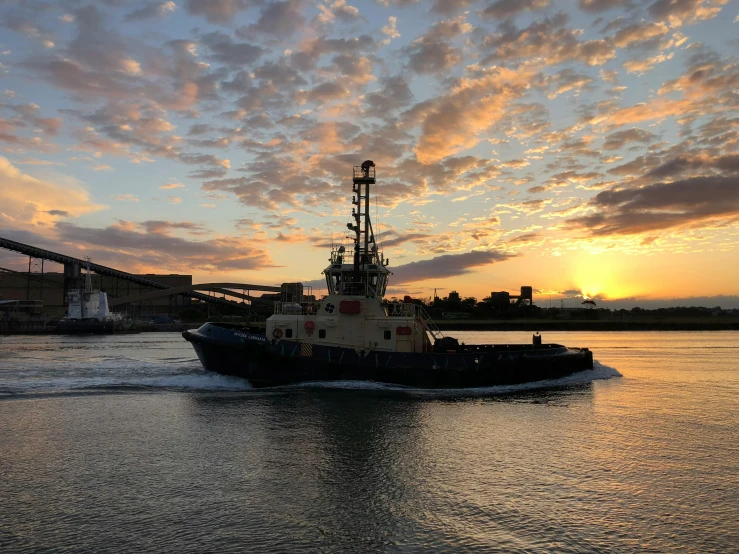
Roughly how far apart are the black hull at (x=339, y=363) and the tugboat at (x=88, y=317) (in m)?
67.9

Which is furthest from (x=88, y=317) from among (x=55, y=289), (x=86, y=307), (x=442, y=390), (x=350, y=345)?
(x=442, y=390)

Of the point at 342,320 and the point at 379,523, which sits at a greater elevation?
the point at 342,320

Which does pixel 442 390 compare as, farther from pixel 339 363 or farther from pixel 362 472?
pixel 362 472

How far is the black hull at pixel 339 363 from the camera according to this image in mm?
21625

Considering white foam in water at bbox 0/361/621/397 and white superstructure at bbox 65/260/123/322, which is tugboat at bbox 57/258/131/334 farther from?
white foam in water at bbox 0/361/621/397

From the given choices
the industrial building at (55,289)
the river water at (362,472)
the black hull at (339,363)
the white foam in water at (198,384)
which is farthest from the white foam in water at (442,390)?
the industrial building at (55,289)

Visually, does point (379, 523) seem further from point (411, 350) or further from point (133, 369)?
point (133, 369)

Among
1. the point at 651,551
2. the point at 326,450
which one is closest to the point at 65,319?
the point at 326,450

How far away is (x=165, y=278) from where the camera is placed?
13588 cm

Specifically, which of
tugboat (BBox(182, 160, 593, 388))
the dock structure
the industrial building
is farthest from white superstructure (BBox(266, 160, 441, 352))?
the industrial building

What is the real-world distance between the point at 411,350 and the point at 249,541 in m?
15.5

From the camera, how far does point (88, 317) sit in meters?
85.4

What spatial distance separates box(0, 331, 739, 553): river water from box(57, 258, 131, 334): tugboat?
67533mm

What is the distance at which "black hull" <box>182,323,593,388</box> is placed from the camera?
21625mm
